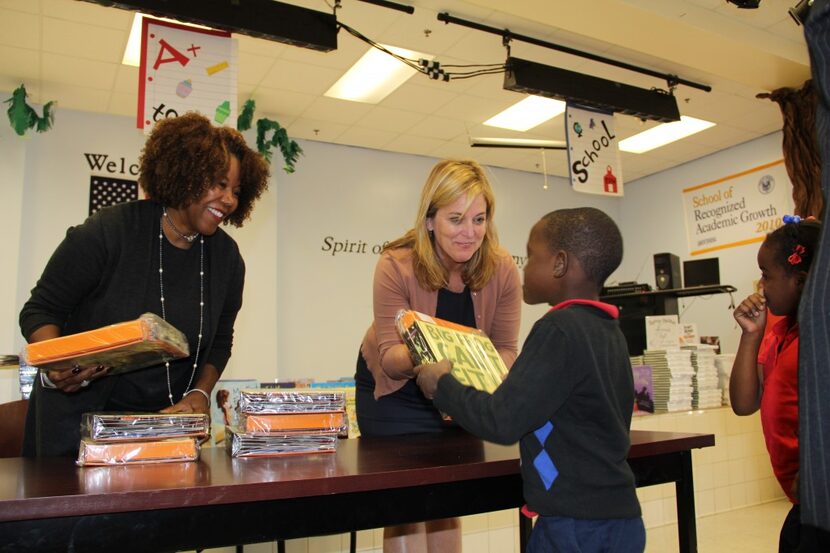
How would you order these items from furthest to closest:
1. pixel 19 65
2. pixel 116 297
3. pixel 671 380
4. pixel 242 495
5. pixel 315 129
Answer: pixel 315 129 < pixel 19 65 < pixel 671 380 < pixel 116 297 < pixel 242 495

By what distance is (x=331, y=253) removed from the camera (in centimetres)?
746

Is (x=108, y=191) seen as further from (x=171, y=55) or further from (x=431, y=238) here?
(x=431, y=238)

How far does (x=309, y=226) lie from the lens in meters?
7.36

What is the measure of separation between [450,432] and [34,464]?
1.06 meters

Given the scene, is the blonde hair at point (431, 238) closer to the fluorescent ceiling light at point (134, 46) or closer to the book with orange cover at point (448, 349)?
the book with orange cover at point (448, 349)

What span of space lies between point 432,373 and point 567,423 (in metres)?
0.31

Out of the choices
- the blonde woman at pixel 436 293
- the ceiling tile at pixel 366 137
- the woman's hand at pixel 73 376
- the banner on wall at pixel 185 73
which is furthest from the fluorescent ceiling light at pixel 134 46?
the woman's hand at pixel 73 376

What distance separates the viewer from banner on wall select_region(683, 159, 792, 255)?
7492 millimetres

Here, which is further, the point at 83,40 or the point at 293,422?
the point at 83,40

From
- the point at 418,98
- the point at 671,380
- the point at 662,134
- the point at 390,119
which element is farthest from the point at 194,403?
the point at 662,134

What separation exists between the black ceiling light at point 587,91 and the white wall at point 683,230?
261cm

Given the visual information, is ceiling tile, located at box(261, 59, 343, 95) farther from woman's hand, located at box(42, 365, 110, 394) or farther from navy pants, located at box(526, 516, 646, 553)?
navy pants, located at box(526, 516, 646, 553)

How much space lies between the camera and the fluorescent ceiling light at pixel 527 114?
21.7ft

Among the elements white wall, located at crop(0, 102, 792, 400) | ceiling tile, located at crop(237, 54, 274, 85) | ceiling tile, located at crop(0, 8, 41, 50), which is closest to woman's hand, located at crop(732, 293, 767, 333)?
ceiling tile, located at crop(237, 54, 274, 85)
